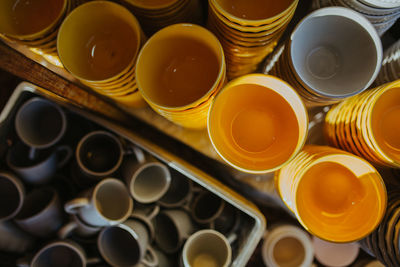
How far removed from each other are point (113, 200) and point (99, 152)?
208mm

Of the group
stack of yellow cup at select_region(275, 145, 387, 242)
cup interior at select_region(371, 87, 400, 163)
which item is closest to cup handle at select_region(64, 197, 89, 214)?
stack of yellow cup at select_region(275, 145, 387, 242)

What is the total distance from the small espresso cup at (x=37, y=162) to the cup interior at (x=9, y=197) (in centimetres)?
5

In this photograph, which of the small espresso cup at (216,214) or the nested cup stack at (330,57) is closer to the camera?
the nested cup stack at (330,57)

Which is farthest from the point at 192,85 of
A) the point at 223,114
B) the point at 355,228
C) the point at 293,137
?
the point at 355,228

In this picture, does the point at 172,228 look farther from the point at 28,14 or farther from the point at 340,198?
the point at 28,14

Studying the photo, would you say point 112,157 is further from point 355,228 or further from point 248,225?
point 355,228

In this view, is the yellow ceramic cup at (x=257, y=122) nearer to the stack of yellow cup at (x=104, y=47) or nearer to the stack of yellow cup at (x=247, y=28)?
the stack of yellow cup at (x=247, y=28)

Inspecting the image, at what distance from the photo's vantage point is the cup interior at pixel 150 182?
117 centimetres

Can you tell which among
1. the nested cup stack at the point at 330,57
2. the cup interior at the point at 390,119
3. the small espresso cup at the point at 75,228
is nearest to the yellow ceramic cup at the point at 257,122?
the nested cup stack at the point at 330,57

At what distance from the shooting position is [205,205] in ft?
4.36

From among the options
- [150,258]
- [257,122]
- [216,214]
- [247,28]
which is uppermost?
[247,28]

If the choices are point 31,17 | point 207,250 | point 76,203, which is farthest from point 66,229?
point 31,17

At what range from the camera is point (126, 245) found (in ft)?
3.95

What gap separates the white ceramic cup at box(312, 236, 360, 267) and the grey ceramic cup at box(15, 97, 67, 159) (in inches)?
48.6
